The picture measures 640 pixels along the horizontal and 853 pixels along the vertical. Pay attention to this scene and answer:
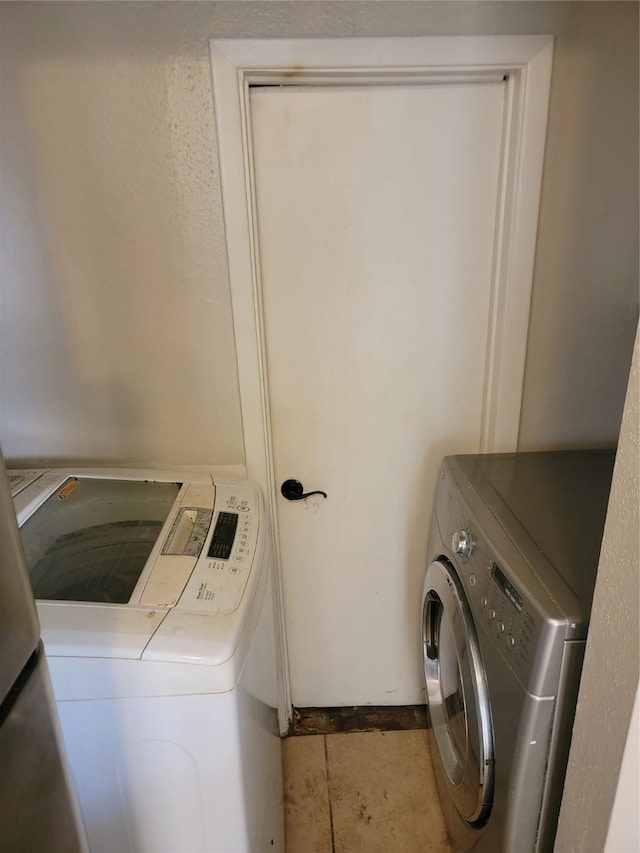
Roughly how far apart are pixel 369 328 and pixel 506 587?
782mm

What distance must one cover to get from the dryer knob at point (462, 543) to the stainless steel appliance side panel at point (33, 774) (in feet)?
2.49

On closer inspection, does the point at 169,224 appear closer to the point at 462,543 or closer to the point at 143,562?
the point at 143,562

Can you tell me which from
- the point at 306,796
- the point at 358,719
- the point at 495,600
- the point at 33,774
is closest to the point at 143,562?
the point at 33,774

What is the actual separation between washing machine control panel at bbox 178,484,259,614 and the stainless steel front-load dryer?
428mm

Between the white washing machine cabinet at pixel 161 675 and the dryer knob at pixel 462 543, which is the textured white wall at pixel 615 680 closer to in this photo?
the dryer knob at pixel 462 543

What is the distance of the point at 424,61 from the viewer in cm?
126

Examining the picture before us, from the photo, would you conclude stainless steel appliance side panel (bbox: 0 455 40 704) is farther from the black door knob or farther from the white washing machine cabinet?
the black door knob

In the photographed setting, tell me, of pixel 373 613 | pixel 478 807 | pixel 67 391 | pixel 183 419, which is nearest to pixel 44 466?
pixel 67 391

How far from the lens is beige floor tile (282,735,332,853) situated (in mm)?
1548

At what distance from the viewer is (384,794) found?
167 cm

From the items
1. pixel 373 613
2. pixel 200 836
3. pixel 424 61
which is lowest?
pixel 373 613

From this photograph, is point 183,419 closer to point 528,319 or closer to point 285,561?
point 285,561

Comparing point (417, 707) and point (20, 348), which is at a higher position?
point (20, 348)

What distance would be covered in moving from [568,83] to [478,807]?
4.89 feet
